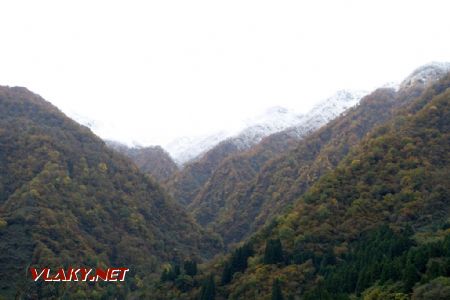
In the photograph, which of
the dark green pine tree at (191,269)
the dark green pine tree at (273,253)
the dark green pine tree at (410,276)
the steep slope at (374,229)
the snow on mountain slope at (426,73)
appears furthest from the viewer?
the snow on mountain slope at (426,73)

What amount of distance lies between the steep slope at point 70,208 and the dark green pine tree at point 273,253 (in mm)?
28223

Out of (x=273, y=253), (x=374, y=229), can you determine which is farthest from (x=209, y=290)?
(x=374, y=229)

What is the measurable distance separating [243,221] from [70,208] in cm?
5201

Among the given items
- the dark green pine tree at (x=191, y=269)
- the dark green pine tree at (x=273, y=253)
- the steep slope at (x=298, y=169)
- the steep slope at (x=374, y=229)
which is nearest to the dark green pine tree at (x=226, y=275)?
the steep slope at (x=374, y=229)

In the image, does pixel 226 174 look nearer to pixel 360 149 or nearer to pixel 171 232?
pixel 171 232

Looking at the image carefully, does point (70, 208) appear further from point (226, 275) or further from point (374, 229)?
point (374, 229)

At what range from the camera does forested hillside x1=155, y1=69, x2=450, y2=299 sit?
48.9 meters

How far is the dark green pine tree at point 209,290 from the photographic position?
66.4 metres

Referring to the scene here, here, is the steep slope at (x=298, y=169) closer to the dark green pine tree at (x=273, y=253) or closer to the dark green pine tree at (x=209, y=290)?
the dark green pine tree at (x=273, y=253)

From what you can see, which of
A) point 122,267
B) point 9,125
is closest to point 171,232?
point 122,267

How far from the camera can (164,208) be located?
124250mm

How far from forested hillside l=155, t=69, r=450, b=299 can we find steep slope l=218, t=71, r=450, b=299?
0.43 feet

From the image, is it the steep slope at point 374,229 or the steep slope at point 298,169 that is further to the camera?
the steep slope at point 298,169

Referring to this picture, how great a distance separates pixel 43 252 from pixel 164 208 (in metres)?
43.5
